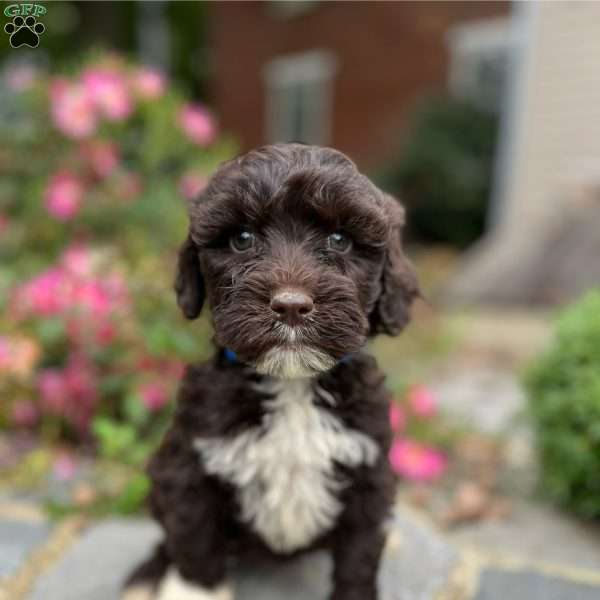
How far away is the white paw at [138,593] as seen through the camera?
258 centimetres

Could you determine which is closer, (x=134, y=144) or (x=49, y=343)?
(x=49, y=343)

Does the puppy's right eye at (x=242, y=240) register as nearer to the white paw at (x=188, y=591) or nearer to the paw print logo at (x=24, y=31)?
the white paw at (x=188, y=591)

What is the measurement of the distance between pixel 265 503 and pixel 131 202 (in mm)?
3331

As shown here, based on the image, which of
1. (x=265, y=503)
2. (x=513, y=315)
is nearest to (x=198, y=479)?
(x=265, y=503)

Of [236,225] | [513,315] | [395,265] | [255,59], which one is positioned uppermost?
[236,225]

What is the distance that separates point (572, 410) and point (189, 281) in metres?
2.08

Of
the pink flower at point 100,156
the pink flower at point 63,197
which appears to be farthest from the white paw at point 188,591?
the pink flower at point 100,156

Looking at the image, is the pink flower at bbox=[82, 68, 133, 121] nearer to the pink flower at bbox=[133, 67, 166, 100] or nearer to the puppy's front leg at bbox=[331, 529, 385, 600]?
the pink flower at bbox=[133, 67, 166, 100]

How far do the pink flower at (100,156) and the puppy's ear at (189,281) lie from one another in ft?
9.94

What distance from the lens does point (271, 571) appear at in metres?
2.78

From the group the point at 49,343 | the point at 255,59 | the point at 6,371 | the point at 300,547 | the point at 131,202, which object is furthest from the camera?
the point at 255,59

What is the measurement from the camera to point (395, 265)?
7.56 ft

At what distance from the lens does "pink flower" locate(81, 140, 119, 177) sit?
5.04 m

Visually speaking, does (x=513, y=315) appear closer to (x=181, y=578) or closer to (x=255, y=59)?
(x=181, y=578)
